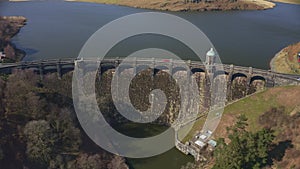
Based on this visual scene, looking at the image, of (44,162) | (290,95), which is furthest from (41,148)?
(290,95)

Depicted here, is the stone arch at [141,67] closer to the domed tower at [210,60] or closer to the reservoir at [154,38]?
the domed tower at [210,60]

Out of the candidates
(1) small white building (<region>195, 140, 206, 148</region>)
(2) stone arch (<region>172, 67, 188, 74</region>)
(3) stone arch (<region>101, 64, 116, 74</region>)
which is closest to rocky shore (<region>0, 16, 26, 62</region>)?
(3) stone arch (<region>101, 64, 116, 74</region>)

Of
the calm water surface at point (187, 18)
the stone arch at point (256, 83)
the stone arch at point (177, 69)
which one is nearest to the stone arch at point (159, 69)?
the stone arch at point (177, 69)

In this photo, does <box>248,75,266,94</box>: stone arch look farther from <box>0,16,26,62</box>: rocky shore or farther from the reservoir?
<box>0,16,26,62</box>: rocky shore

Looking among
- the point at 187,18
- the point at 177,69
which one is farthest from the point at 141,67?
the point at 187,18

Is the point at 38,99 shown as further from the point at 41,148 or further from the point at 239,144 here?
the point at 239,144

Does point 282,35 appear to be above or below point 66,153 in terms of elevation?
above

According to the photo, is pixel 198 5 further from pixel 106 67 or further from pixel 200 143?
pixel 200 143

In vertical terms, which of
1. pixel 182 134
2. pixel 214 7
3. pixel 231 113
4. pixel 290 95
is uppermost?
pixel 214 7
